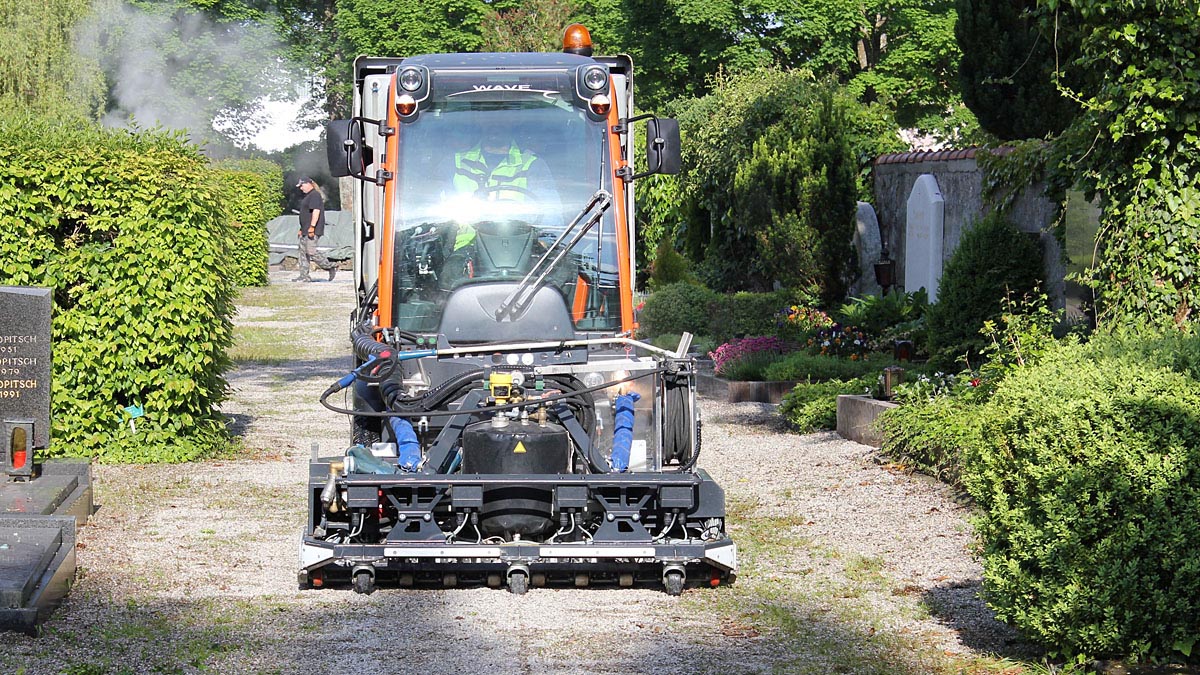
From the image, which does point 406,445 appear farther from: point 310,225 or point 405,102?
point 310,225

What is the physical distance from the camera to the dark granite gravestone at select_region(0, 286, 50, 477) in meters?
9.23

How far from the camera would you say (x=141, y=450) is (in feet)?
35.0

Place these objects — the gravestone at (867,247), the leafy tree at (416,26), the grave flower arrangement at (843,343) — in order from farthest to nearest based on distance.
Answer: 1. the leafy tree at (416,26)
2. the gravestone at (867,247)
3. the grave flower arrangement at (843,343)

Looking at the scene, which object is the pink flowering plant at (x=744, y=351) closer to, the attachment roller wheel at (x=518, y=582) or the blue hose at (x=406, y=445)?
the blue hose at (x=406, y=445)

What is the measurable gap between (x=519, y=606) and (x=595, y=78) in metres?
3.29

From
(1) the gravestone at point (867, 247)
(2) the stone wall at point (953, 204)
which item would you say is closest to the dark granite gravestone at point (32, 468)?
(2) the stone wall at point (953, 204)

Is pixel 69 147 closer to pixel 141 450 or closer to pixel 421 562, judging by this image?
pixel 141 450

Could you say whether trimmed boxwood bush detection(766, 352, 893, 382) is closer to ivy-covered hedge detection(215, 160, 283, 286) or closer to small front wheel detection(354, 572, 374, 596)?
small front wheel detection(354, 572, 374, 596)

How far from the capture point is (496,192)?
28.0 feet

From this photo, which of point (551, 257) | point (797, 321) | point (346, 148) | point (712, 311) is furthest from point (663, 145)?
point (712, 311)

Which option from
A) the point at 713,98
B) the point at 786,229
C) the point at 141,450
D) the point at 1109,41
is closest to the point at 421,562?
the point at 141,450

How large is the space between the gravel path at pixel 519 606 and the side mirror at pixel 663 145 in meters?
2.33

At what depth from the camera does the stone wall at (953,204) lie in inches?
514

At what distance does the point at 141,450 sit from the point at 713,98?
15.3m
